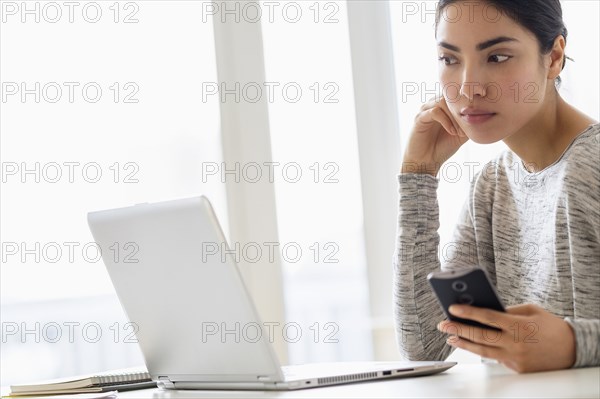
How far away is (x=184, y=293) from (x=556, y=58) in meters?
0.86

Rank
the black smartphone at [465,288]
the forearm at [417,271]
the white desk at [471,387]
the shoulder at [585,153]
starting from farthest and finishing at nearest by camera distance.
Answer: the forearm at [417,271] → the shoulder at [585,153] → the black smartphone at [465,288] → the white desk at [471,387]

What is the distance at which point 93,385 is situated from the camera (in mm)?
1533

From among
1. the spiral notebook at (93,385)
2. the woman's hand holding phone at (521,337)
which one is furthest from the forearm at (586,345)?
the spiral notebook at (93,385)

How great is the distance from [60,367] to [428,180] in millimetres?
1452

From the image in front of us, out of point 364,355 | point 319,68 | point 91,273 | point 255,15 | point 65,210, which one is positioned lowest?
point 364,355

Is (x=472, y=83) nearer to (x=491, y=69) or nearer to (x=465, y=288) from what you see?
(x=491, y=69)

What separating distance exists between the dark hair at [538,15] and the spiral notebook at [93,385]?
88cm

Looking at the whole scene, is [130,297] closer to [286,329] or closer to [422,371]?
[422,371]

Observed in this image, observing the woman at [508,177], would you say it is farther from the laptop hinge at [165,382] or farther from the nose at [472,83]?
the laptop hinge at [165,382]

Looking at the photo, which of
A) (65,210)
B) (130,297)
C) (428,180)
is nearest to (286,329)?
(65,210)

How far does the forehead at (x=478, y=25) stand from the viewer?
5.25 ft

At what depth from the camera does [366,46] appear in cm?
308

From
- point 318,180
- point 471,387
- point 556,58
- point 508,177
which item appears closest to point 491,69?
point 556,58

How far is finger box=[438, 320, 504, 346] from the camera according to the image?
125 centimetres
